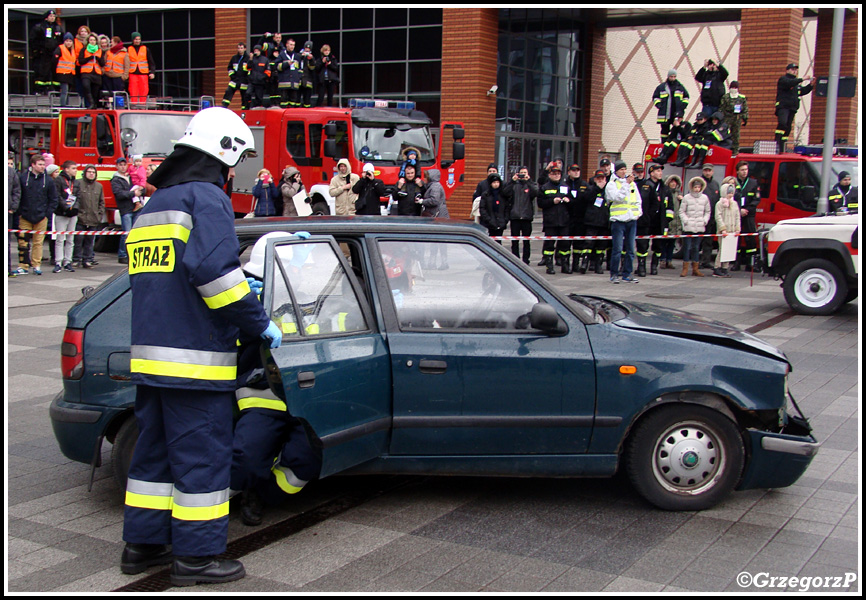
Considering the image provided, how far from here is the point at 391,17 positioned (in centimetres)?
2459

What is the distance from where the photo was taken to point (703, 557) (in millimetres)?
4074

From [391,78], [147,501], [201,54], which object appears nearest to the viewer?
[147,501]

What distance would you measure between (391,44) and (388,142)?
8.15 metres

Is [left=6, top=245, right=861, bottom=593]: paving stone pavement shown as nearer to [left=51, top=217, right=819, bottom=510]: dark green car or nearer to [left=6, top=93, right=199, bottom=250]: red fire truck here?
[left=51, top=217, right=819, bottom=510]: dark green car

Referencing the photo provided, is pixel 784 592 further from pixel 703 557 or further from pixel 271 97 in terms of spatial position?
pixel 271 97

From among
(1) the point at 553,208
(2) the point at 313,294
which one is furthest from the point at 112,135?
(2) the point at 313,294

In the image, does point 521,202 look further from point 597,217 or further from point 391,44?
point 391,44

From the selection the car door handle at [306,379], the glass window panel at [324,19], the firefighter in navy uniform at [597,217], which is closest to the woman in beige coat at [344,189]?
the firefighter in navy uniform at [597,217]

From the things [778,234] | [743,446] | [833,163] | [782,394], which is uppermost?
[833,163]

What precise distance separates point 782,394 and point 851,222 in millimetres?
7674

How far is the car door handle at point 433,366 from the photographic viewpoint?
4.43 metres

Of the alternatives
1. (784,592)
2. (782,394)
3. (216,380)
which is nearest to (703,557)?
(784,592)

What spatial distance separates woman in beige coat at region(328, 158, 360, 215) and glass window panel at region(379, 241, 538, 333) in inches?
419

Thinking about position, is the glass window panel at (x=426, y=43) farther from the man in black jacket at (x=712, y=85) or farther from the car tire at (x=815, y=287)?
the car tire at (x=815, y=287)
